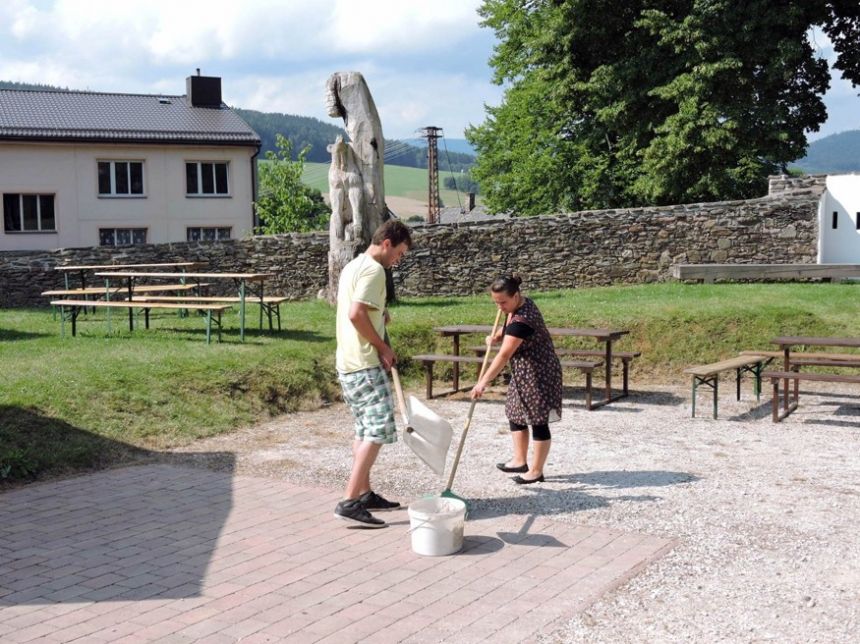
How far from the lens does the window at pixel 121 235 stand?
34719 mm

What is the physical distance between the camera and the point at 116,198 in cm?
3441

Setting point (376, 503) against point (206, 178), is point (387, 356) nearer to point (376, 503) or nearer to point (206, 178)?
point (376, 503)

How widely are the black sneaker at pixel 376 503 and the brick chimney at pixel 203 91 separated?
118 feet

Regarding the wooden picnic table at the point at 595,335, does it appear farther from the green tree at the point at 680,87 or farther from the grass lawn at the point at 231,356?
the green tree at the point at 680,87

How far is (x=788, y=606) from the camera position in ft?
15.1

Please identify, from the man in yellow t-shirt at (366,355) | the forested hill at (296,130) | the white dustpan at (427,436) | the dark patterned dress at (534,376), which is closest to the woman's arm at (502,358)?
the dark patterned dress at (534,376)

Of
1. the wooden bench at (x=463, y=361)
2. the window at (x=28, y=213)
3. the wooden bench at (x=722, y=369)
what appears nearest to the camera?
the wooden bench at (x=722, y=369)

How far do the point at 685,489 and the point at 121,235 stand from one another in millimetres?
31540

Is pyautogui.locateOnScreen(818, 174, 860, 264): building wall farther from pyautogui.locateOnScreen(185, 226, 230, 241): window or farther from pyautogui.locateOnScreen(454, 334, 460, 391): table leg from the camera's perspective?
pyautogui.locateOnScreen(185, 226, 230, 241): window

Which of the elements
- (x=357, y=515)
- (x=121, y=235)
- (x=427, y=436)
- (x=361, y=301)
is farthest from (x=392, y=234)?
(x=121, y=235)

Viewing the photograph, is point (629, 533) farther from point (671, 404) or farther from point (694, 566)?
point (671, 404)

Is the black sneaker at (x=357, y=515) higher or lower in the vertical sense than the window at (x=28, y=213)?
lower

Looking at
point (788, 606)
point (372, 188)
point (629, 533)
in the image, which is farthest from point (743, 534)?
point (372, 188)

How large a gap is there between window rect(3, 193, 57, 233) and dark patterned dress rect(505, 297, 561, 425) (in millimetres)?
30329
